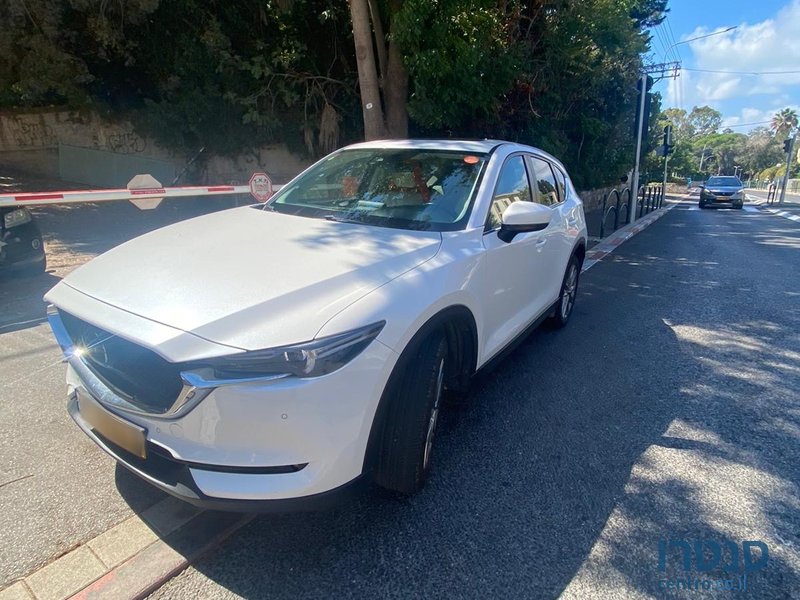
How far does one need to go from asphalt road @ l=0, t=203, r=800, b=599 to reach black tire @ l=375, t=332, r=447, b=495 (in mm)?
257

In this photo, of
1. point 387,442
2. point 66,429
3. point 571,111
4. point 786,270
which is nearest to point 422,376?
point 387,442

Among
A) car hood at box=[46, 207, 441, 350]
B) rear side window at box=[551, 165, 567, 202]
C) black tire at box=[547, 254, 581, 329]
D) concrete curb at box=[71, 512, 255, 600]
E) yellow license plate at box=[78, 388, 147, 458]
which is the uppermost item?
rear side window at box=[551, 165, 567, 202]

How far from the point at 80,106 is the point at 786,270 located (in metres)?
16.5

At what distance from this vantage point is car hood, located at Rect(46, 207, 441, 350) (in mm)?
1865

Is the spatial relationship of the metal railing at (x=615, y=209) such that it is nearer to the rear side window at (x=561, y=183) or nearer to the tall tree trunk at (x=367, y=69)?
the tall tree trunk at (x=367, y=69)


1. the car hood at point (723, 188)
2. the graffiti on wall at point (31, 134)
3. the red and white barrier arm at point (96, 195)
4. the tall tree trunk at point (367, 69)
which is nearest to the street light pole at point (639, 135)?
the tall tree trunk at point (367, 69)

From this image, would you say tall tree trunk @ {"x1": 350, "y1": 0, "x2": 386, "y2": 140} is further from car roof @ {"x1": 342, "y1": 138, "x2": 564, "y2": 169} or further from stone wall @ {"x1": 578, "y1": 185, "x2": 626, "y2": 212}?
stone wall @ {"x1": 578, "y1": 185, "x2": 626, "y2": 212}

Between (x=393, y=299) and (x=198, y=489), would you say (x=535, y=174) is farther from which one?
(x=198, y=489)

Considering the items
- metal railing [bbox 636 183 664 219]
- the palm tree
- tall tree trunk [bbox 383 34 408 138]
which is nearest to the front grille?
tall tree trunk [bbox 383 34 408 138]

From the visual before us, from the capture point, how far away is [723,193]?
953 inches

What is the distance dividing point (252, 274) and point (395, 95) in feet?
25.7

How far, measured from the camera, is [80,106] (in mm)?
13211

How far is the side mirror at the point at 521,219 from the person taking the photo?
2898 millimetres

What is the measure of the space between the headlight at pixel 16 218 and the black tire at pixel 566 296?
5.83m
